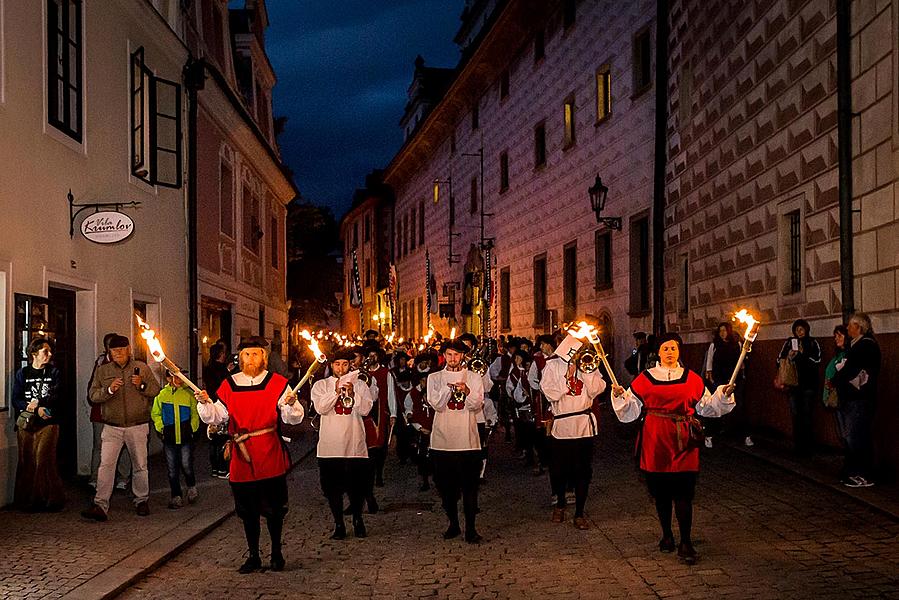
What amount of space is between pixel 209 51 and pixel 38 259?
11.4 m

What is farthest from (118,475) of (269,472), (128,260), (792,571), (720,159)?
(720,159)

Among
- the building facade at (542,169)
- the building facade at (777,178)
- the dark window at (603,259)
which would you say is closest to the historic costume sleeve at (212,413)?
the building facade at (777,178)

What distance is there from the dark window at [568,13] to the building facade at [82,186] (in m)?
11.8

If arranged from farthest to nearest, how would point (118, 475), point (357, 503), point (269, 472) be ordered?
point (118, 475)
point (357, 503)
point (269, 472)

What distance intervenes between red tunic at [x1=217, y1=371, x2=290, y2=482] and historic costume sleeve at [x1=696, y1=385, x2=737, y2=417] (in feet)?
10.7

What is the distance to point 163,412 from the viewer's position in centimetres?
1242

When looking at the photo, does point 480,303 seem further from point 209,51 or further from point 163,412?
point 163,412

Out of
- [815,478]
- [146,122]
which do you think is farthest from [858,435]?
[146,122]

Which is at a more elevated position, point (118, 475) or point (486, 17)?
point (486, 17)

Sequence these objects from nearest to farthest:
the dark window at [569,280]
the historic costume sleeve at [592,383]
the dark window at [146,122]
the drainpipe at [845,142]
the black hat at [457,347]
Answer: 1. the black hat at [457,347]
2. the historic costume sleeve at [592,383]
3. the drainpipe at [845,142]
4. the dark window at [146,122]
5. the dark window at [569,280]

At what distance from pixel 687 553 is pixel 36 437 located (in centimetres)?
673

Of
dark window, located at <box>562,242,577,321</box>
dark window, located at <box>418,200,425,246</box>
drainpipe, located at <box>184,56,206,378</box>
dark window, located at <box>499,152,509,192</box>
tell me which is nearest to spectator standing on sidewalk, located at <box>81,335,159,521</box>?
drainpipe, located at <box>184,56,206,378</box>

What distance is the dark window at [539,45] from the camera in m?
31.4

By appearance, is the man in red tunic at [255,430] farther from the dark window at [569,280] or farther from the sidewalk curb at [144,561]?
the dark window at [569,280]
